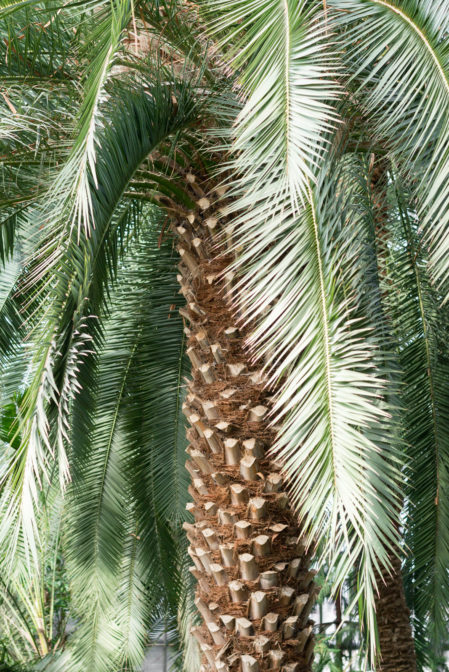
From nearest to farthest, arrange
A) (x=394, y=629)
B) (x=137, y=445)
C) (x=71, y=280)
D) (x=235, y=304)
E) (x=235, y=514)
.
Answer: (x=235, y=304) → (x=71, y=280) → (x=235, y=514) → (x=394, y=629) → (x=137, y=445)

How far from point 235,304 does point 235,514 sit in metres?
1.24

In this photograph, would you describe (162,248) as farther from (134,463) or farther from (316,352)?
(316,352)

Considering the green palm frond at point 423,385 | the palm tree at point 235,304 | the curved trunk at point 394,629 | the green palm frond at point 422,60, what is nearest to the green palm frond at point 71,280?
the palm tree at point 235,304

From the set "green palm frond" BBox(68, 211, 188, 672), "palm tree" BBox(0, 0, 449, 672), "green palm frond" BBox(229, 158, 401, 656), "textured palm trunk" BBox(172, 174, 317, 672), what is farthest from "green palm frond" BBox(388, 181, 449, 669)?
"green palm frond" BBox(229, 158, 401, 656)

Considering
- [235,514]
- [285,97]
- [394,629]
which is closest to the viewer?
[285,97]

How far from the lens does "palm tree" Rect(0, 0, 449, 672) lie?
315 cm

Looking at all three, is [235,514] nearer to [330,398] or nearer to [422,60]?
[330,398]

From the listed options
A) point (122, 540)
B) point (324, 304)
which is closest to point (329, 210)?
point (324, 304)

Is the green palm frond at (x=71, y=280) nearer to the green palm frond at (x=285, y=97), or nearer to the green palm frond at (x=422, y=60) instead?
the green palm frond at (x=285, y=97)

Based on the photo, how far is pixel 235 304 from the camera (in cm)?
352

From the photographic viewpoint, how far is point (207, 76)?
4504 mm

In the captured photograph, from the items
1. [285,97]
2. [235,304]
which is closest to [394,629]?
[235,304]

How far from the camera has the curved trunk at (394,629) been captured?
6172 mm

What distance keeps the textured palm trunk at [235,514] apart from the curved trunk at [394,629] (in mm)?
2150
